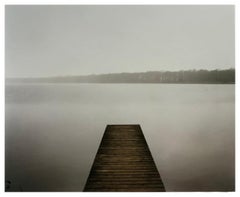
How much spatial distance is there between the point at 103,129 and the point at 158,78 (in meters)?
0.53

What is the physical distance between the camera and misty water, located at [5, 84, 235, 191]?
9.61 ft

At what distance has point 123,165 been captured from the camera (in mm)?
2916

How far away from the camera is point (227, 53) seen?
296 cm

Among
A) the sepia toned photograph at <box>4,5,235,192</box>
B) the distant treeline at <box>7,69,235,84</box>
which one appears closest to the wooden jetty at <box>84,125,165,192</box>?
the sepia toned photograph at <box>4,5,235,192</box>

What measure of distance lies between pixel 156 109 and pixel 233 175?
0.71m

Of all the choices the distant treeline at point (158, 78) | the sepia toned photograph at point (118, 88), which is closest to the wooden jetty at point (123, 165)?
the sepia toned photograph at point (118, 88)

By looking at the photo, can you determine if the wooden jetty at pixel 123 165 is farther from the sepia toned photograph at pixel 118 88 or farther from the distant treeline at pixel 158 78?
the distant treeline at pixel 158 78

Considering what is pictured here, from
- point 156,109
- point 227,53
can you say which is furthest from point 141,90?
point 227,53

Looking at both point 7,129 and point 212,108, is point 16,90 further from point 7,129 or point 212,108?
A: point 212,108

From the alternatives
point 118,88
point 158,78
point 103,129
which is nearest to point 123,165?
point 103,129

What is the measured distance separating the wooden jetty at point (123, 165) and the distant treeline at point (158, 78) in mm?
339

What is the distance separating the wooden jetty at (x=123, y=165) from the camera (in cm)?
285

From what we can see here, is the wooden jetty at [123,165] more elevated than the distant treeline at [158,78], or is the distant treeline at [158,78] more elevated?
the distant treeline at [158,78]

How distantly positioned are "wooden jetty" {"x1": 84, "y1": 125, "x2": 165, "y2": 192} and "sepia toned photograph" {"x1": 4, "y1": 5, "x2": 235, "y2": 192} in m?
0.01
